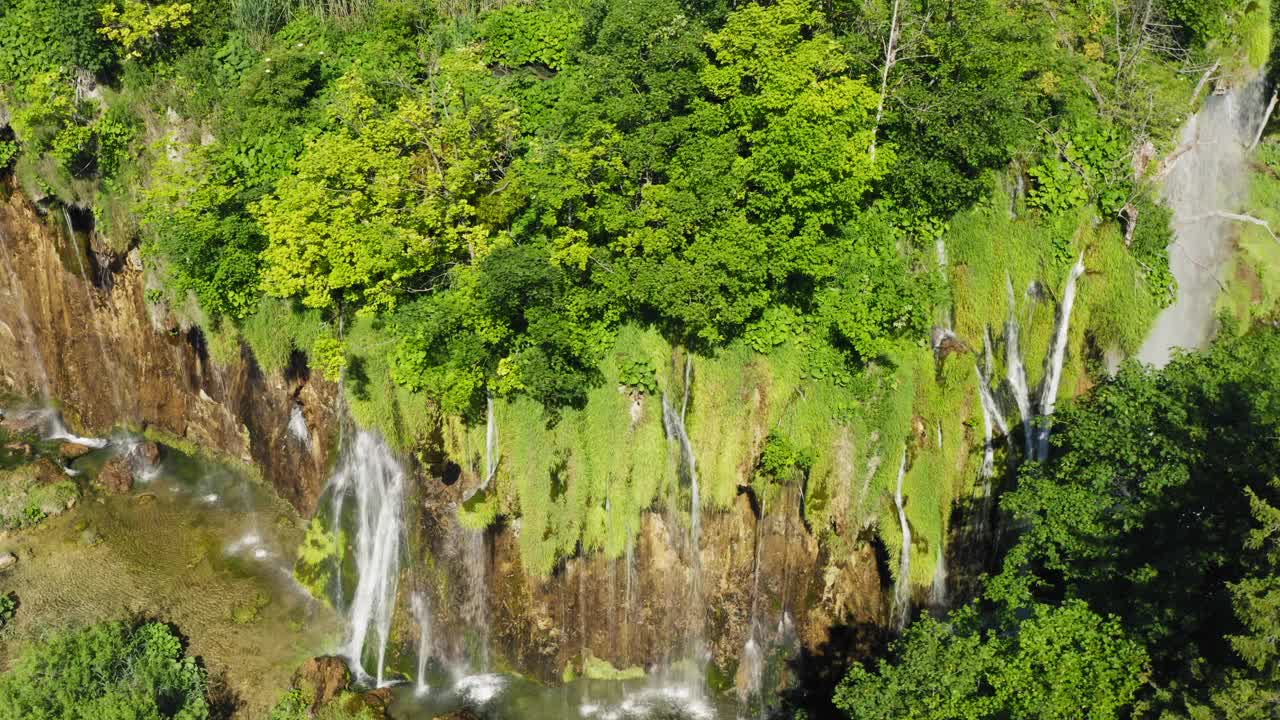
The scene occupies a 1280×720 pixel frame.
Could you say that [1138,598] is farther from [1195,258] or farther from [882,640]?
[1195,258]

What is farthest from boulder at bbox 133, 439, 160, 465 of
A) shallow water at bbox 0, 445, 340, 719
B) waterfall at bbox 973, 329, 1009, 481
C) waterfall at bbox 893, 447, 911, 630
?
waterfall at bbox 973, 329, 1009, 481

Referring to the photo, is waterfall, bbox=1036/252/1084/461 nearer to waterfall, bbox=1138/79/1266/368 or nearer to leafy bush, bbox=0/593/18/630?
waterfall, bbox=1138/79/1266/368

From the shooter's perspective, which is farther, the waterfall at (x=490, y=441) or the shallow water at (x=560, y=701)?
the shallow water at (x=560, y=701)

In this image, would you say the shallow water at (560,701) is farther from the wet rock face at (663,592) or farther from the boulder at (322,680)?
the boulder at (322,680)

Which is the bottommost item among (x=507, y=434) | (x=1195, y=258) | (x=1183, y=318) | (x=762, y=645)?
(x=762, y=645)

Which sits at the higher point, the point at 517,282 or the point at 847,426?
the point at 517,282

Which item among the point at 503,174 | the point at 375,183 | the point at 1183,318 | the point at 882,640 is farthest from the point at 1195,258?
the point at 375,183

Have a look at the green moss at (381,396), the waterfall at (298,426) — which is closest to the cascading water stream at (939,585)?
the green moss at (381,396)

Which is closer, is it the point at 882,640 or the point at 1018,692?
the point at 1018,692

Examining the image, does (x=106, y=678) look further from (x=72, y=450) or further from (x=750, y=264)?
(x=750, y=264)
